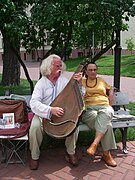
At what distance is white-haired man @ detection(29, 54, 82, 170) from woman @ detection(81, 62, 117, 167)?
286 mm

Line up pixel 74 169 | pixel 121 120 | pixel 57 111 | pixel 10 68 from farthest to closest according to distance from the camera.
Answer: pixel 10 68 < pixel 121 120 < pixel 74 169 < pixel 57 111

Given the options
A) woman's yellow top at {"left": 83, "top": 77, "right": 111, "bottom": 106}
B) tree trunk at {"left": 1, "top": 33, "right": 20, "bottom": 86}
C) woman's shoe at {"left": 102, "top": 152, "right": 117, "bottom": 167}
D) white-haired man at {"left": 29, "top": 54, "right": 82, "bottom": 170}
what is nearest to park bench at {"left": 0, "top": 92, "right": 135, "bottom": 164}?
white-haired man at {"left": 29, "top": 54, "right": 82, "bottom": 170}

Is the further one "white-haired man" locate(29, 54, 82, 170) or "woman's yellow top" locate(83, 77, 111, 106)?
"woman's yellow top" locate(83, 77, 111, 106)

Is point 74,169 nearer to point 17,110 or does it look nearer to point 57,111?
point 57,111

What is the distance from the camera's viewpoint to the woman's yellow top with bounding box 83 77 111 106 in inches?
178

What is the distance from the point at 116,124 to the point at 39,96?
1157 millimetres

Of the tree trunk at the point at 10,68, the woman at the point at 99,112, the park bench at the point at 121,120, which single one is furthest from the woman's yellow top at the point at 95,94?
the tree trunk at the point at 10,68

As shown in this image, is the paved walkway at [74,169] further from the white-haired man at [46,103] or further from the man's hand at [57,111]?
the man's hand at [57,111]

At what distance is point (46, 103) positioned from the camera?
13.6 feet

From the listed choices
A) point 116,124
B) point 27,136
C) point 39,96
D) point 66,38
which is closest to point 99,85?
point 116,124

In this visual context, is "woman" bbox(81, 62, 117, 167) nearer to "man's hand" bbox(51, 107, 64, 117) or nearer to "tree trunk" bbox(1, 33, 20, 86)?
"man's hand" bbox(51, 107, 64, 117)

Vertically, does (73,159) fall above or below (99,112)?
below

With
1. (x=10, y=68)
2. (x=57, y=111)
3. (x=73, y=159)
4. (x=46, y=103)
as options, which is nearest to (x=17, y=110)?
(x=46, y=103)

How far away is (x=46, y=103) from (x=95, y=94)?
0.81 metres
